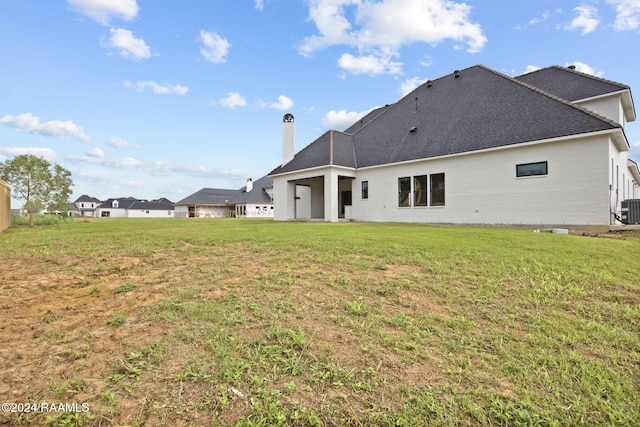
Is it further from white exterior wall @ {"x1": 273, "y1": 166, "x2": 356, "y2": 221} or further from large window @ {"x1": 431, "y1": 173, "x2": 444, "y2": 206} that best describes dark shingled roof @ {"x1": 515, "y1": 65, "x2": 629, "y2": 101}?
white exterior wall @ {"x1": 273, "y1": 166, "x2": 356, "y2": 221}

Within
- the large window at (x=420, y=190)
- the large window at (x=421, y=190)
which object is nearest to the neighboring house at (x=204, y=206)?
the large window at (x=421, y=190)

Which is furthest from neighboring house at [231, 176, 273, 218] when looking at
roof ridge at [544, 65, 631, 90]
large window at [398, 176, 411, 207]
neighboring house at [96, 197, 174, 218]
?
roof ridge at [544, 65, 631, 90]

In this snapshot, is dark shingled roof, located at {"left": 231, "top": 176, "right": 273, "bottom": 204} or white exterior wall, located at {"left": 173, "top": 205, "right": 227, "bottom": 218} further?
white exterior wall, located at {"left": 173, "top": 205, "right": 227, "bottom": 218}

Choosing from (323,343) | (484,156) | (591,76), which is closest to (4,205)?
(323,343)

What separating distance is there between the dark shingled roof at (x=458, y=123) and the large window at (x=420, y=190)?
1.22m

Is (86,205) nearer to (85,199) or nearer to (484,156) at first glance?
(85,199)

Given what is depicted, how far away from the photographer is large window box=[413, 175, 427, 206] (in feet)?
52.4

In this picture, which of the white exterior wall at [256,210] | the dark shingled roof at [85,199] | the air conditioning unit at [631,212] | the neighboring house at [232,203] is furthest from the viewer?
the dark shingled roof at [85,199]

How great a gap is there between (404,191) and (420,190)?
98 centimetres

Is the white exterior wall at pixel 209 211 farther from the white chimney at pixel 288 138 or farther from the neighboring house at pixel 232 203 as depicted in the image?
the white chimney at pixel 288 138

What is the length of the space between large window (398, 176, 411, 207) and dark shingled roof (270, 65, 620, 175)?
1.22m

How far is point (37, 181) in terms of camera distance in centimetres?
1641

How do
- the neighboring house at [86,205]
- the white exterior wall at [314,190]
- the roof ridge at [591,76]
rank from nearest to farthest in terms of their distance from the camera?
the roof ridge at [591,76] → the white exterior wall at [314,190] → the neighboring house at [86,205]

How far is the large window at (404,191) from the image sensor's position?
16703 mm
